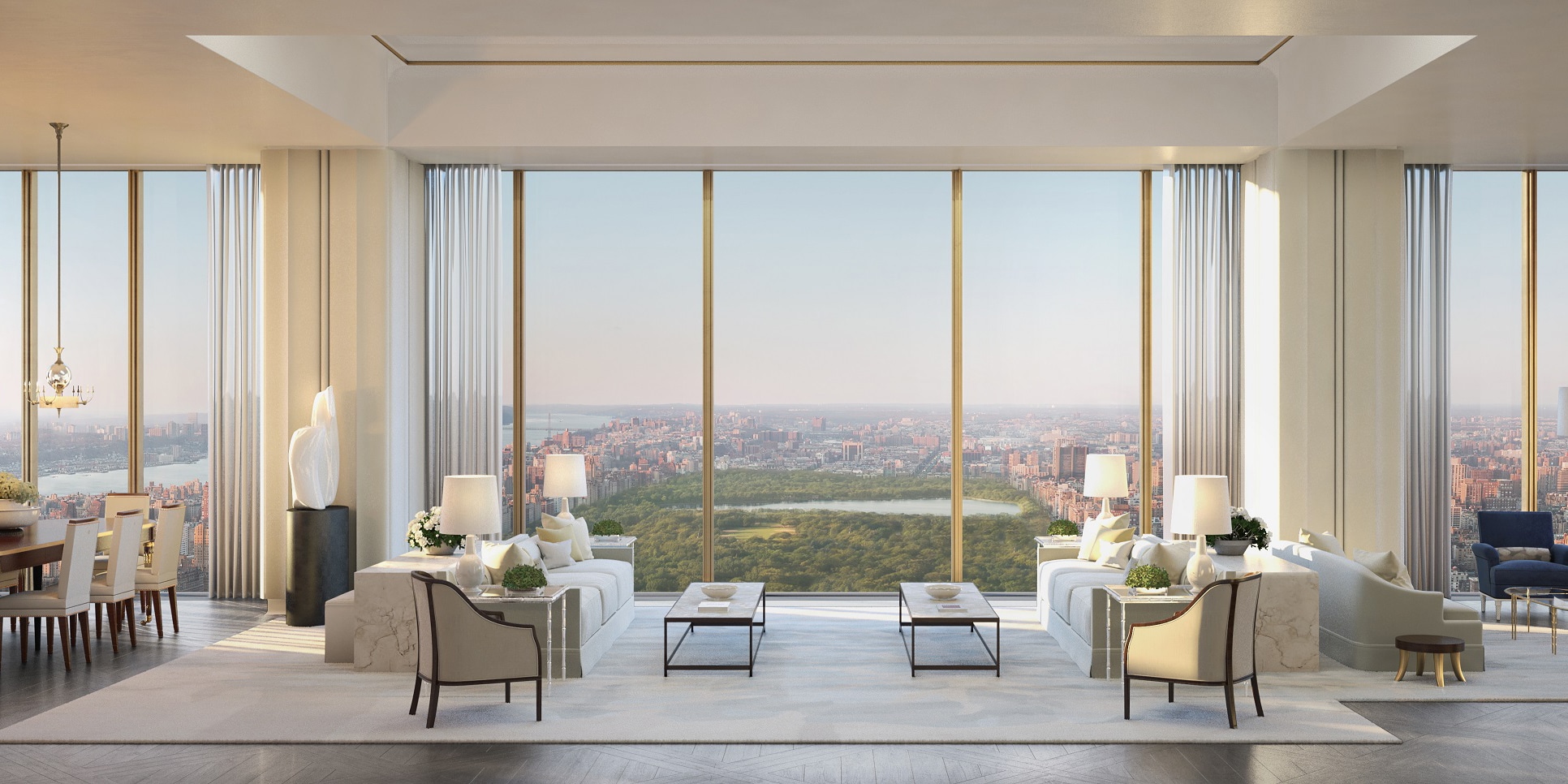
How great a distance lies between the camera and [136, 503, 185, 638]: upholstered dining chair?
769cm

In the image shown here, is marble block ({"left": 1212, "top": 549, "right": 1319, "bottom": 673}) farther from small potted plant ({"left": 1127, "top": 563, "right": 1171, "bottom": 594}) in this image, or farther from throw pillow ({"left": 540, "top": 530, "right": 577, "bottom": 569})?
throw pillow ({"left": 540, "top": 530, "right": 577, "bottom": 569})

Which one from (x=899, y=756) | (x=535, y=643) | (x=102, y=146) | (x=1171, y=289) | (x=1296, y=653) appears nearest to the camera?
(x=899, y=756)

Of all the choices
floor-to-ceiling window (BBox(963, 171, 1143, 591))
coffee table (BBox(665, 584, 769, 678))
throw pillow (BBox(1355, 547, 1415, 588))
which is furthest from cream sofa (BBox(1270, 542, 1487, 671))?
coffee table (BBox(665, 584, 769, 678))

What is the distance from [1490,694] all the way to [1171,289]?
14.2 feet

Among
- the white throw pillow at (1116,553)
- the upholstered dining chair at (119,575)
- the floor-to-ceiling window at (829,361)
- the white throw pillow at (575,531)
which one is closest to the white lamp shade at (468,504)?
the white throw pillow at (575,531)

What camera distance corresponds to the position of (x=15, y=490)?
7.96 m

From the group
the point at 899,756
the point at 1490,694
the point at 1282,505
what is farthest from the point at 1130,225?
the point at 899,756

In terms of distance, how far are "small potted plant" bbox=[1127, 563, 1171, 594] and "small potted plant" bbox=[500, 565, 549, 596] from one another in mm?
3538

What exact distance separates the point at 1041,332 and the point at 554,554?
4691mm

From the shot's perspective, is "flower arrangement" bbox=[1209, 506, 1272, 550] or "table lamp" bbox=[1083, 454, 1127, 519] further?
"table lamp" bbox=[1083, 454, 1127, 519]

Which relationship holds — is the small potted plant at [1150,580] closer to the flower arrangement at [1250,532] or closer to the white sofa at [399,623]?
the flower arrangement at [1250,532]

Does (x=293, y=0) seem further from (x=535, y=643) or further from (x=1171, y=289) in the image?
(x=1171, y=289)

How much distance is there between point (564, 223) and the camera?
32.3ft

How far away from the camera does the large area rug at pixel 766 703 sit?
5387 millimetres
